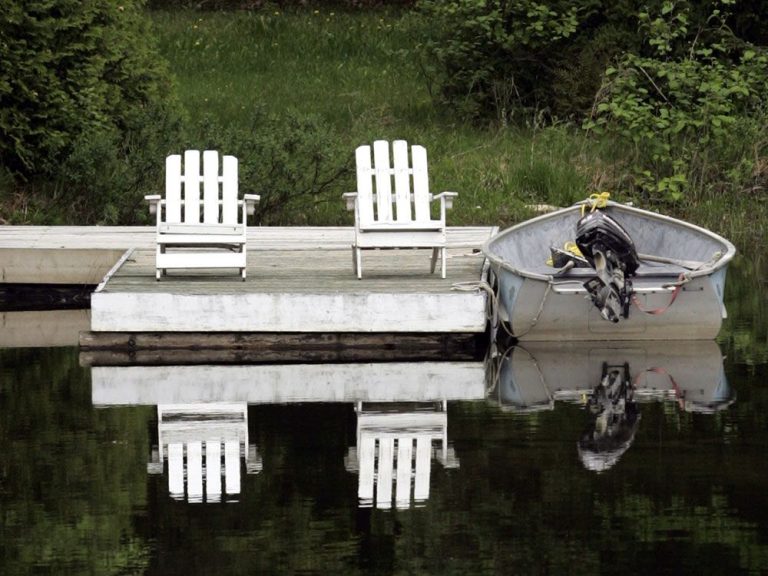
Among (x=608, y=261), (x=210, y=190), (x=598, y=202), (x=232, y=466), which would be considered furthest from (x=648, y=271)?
(x=232, y=466)

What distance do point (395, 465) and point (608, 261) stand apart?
318cm

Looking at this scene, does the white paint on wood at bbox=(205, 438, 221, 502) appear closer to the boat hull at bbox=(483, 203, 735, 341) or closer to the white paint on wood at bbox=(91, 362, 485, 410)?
the white paint on wood at bbox=(91, 362, 485, 410)

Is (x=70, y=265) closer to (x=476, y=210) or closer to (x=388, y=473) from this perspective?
(x=476, y=210)

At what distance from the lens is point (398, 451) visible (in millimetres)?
8539

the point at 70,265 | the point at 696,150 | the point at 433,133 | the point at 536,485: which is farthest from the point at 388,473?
the point at 433,133

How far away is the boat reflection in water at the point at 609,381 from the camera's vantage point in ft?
29.5

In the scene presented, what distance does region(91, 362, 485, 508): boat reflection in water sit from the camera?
7988 mm

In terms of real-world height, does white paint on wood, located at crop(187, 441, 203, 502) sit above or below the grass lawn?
below

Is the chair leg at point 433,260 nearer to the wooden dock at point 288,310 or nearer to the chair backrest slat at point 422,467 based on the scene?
the wooden dock at point 288,310

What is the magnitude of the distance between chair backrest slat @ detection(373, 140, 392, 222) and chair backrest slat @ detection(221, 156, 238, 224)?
3.09ft

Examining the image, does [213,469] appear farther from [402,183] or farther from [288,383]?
[402,183]

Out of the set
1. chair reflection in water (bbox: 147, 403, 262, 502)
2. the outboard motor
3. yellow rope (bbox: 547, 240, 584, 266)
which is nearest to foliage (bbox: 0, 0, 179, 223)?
yellow rope (bbox: 547, 240, 584, 266)

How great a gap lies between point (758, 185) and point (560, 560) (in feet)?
36.2

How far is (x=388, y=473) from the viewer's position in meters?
8.09
